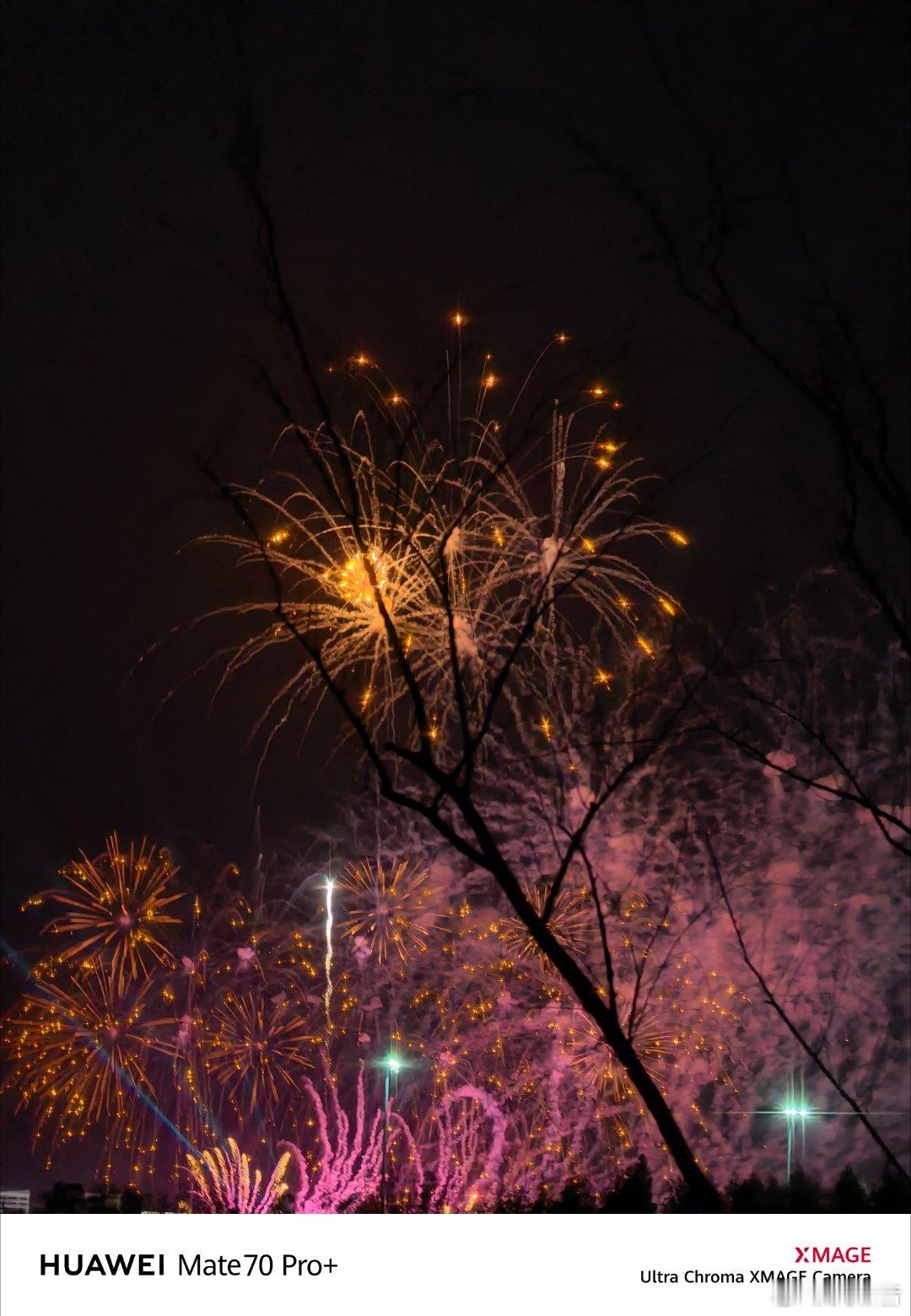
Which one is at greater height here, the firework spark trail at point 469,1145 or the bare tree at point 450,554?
the bare tree at point 450,554

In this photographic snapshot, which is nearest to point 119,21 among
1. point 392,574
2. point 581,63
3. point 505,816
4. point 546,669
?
point 581,63

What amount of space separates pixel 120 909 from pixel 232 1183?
1443 millimetres

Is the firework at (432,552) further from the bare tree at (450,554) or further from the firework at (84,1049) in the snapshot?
the firework at (84,1049)

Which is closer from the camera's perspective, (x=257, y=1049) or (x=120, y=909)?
(x=120, y=909)

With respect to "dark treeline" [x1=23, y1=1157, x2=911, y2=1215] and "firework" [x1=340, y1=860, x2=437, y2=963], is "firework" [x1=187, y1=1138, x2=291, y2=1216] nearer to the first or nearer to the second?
"dark treeline" [x1=23, y1=1157, x2=911, y2=1215]

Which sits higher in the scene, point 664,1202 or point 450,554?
point 450,554

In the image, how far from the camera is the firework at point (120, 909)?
715cm

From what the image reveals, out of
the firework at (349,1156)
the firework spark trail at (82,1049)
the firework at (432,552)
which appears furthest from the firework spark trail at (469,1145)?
the firework at (432,552)

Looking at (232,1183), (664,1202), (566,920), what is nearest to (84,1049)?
(232,1183)

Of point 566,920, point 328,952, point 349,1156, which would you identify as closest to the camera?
point 349,1156
